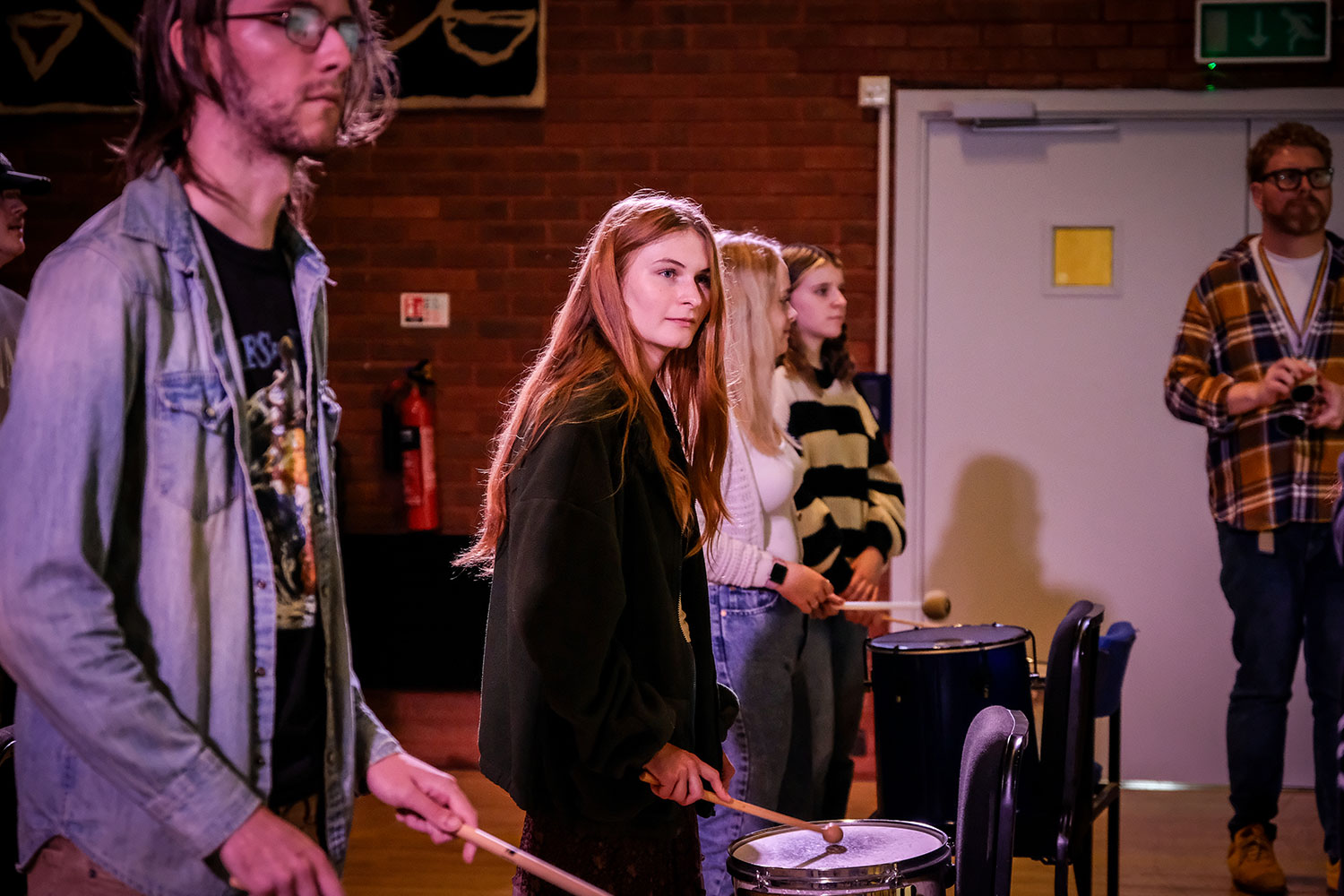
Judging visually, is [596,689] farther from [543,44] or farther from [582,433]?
[543,44]

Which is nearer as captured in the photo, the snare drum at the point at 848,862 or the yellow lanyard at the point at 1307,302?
the snare drum at the point at 848,862

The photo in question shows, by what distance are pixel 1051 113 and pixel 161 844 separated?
4309 millimetres

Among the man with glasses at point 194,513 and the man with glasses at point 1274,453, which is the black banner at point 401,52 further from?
the man with glasses at point 194,513

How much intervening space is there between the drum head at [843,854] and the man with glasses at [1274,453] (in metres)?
1.88

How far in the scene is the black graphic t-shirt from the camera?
1.18 meters

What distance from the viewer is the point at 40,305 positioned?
1.03 m

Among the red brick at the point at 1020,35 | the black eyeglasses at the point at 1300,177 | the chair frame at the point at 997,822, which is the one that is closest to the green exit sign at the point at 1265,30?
the red brick at the point at 1020,35

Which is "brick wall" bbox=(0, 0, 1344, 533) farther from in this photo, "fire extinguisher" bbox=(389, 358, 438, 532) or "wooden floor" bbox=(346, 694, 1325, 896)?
"wooden floor" bbox=(346, 694, 1325, 896)

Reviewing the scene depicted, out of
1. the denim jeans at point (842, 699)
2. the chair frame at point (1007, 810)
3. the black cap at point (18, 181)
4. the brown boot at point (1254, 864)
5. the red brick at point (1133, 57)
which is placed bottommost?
the brown boot at point (1254, 864)

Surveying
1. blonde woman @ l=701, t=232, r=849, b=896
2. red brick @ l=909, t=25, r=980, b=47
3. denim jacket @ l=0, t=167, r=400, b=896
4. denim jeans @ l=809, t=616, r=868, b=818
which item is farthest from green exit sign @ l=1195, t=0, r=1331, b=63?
denim jacket @ l=0, t=167, r=400, b=896

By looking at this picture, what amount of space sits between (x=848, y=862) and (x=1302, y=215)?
8.52 ft

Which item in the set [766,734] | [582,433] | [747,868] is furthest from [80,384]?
[766,734]

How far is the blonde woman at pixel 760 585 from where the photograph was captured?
280 cm

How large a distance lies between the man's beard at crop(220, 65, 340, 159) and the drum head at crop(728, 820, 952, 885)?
49.0 inches
